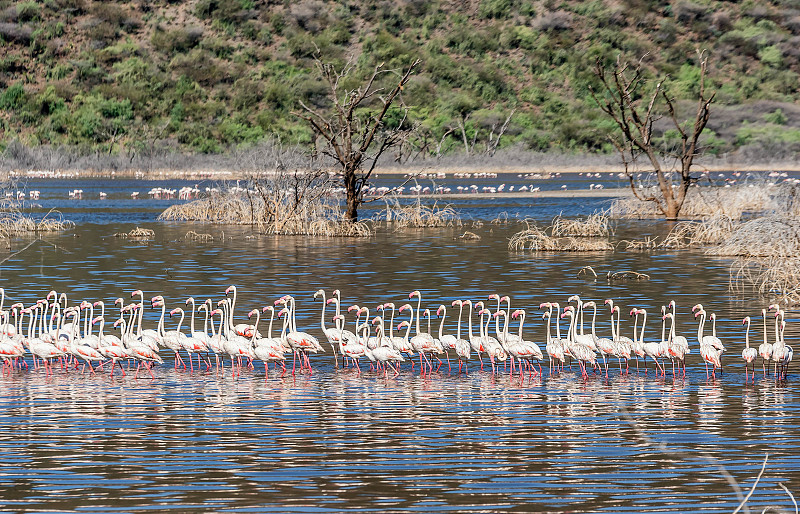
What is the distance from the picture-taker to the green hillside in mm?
82500

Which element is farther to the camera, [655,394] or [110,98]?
[110,98]

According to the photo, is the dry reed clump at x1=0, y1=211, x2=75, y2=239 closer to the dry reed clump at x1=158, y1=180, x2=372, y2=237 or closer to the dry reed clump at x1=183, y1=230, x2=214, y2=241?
the dry reed clump at x1=183, y1=230, x2=214, y2=241

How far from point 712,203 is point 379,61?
55790mm

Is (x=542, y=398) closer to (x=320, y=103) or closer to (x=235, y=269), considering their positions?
(x=235, y=269)

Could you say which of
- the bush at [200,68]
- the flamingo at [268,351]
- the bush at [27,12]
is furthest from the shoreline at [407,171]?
the flamingo at [268,351]

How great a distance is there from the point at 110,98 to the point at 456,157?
24.5 metres

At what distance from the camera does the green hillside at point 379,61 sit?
8250cm

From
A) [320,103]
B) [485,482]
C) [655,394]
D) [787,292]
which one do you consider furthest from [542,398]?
[320,103]

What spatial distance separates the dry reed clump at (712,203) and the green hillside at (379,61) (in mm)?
34553

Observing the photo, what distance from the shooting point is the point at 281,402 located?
43.1 ft

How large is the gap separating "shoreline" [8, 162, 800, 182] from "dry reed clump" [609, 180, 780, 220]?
26.8m

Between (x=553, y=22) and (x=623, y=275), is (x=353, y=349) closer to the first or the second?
(x=623, y=275)

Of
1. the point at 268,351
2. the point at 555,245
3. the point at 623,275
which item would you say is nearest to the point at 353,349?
the point at 268,351

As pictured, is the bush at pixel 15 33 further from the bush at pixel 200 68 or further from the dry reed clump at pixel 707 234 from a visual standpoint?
the dry reed clump at pixel 707 234
